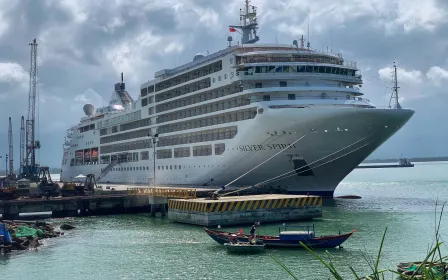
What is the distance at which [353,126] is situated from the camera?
47.4m

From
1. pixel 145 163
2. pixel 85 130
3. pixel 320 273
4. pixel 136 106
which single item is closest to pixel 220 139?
pixel 145 163

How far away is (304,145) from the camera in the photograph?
1909 inches

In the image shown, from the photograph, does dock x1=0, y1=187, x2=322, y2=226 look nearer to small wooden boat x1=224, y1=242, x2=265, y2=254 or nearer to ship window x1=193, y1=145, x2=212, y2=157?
ship window x1=193, y1=145, x2=212, y2=157

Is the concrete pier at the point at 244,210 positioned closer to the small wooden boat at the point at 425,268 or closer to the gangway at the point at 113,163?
the small wooden boat at the point at 425,268

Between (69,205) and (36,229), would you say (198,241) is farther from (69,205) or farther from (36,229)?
(69,205)

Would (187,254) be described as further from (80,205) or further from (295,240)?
(80,205)

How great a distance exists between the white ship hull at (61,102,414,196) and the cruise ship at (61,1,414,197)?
0.09 meters

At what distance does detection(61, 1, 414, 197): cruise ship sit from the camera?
4803 centimetres

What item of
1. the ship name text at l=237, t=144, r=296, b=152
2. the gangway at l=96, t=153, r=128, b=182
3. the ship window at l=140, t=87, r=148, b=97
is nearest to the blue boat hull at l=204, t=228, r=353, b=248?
the ship name text at l=237, t=144, r=296, b=152

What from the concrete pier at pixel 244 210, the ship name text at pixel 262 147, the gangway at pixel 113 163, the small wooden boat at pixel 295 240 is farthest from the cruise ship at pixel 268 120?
the small wooden boat at pixel 295 240

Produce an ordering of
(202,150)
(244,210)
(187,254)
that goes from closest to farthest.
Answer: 1. (187,254)
2. (244,210)
3. (202,150)

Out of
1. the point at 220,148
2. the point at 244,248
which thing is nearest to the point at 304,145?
the point at 220,148

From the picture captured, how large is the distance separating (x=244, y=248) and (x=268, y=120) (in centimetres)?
2098

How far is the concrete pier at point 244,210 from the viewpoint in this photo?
40406 millimetres
